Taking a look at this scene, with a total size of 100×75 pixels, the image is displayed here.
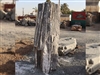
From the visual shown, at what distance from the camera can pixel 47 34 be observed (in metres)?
2.32

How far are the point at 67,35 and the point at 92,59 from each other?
3.76 feet

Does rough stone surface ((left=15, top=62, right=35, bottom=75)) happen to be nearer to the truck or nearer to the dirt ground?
the dirt ground

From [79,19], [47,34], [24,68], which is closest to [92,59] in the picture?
[47,34]

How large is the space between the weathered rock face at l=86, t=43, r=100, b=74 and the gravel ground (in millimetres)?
86

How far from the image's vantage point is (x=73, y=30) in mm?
3779

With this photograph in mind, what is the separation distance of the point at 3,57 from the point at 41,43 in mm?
795

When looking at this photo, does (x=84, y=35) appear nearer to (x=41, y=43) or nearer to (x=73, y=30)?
(x=73, y=30)

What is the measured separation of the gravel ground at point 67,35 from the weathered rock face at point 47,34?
0.57 feet

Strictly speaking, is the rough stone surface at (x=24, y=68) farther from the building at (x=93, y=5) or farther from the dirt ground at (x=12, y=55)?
the building at (x=93, y=5)

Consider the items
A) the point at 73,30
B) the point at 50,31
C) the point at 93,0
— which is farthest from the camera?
the point at 73,30

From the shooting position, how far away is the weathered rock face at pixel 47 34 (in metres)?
2.31

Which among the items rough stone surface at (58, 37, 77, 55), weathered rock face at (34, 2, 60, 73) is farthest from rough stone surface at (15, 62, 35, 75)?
rough stone surface at (58, 37, 77, 55)

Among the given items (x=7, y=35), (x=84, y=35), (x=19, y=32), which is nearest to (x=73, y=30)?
(x=84, y=35)

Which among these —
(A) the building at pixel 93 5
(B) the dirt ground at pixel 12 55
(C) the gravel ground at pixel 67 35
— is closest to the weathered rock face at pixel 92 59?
(C) the gravel ground at pixel 67 35
